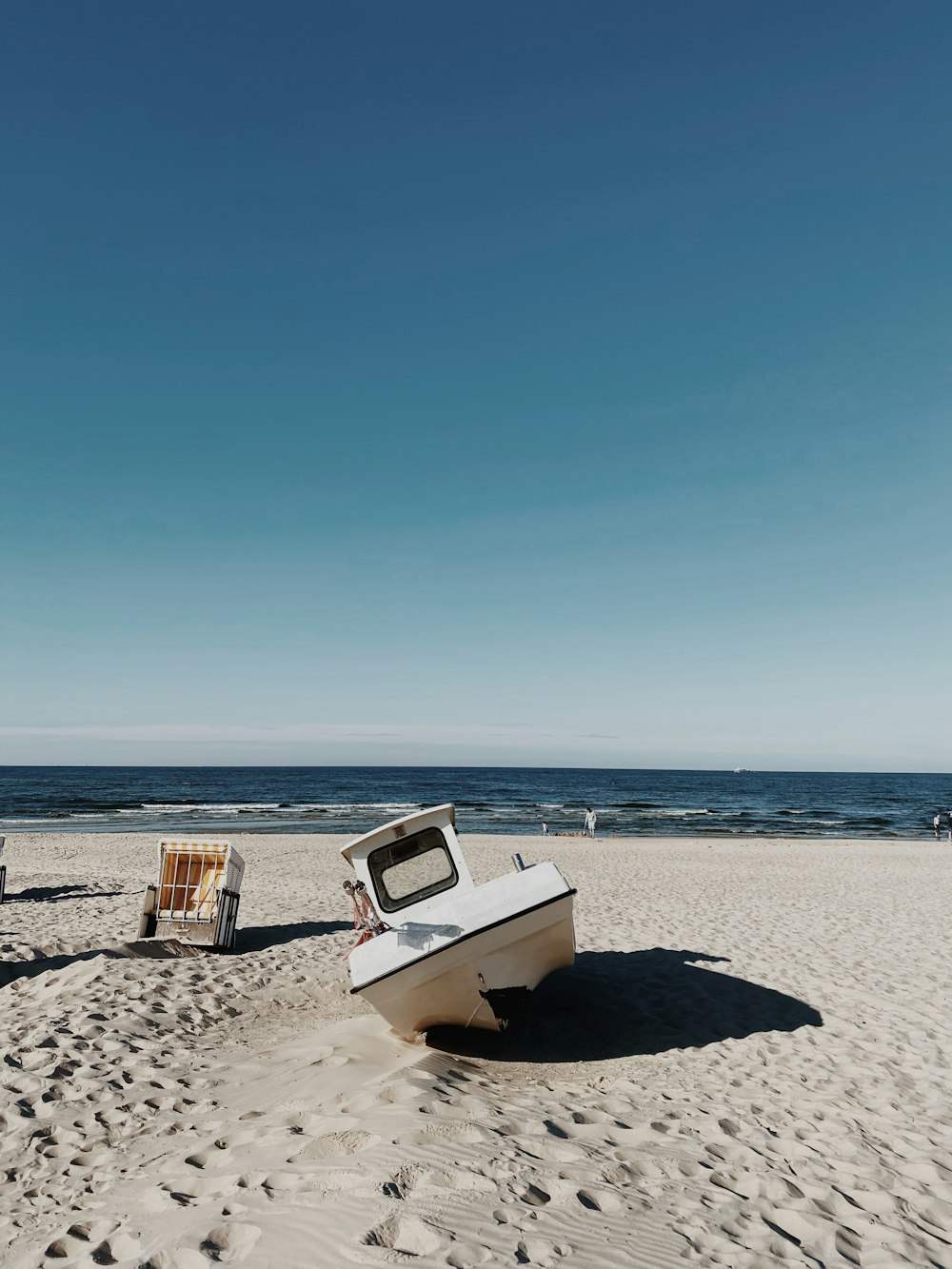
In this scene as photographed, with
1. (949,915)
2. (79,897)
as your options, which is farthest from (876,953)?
(79,897)

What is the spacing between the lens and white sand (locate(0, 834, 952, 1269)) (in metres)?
3.90

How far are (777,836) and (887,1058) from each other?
115 ft

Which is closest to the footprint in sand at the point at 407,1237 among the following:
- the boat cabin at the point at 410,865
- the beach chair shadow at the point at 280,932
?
the boat cabin at the point at 410,865

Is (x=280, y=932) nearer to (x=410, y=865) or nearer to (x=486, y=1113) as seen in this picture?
(x=410, y=865)

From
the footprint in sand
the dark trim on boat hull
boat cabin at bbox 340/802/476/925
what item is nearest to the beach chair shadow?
boat cabin at bbox 340/802/476/925

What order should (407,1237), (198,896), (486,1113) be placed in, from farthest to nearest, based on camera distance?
(198,896) → (486,1113) → (407,1237)

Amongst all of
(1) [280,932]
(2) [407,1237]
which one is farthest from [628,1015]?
(1) [280,932]

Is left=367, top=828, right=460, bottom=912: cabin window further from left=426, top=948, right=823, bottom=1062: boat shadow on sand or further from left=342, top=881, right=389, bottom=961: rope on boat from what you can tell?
left=426, top=948, right=823, bottom=1062: boat shadow on sand

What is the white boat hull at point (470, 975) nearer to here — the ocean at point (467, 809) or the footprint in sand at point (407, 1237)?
the footprint in sand at point (407, 1237)

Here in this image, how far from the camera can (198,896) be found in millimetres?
12273

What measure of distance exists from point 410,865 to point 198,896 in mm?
5952

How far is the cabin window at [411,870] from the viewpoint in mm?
8086

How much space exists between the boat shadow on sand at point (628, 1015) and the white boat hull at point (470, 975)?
0.43 m

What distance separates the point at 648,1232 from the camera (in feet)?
13.0
